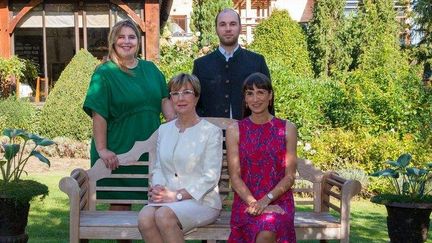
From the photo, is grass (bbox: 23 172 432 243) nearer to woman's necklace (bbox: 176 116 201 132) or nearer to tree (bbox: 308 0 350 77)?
woman's necklace (bbox: 176 116 201 132)

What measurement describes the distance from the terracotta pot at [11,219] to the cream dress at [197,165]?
117 cm

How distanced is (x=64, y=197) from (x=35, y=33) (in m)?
9.21

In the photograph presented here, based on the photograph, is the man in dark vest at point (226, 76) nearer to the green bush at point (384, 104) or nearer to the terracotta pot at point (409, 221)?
the terracotta pot at point (409, 221)

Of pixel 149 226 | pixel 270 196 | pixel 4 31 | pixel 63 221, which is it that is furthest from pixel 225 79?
pixel 4 31

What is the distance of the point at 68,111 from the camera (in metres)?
12.7

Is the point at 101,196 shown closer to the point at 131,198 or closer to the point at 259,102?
the point at 131,198

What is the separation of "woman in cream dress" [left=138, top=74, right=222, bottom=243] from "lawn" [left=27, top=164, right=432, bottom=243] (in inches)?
83.0

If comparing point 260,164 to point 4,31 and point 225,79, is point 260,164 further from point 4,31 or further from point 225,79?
point 4,31

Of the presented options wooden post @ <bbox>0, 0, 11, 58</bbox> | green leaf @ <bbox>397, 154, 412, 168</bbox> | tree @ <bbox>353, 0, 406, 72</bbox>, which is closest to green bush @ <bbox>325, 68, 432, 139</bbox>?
green leaf @ <bbox>397, 154, 412, 168</bbox>

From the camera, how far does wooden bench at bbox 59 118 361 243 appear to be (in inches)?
173

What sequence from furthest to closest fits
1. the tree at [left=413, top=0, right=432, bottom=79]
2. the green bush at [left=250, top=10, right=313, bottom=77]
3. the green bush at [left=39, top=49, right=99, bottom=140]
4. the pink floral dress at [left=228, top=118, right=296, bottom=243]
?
1. the tree at [left=413, top=0, right=432, bottom=79]
2. the green bush at [left=250, top=10, right=313, bottom=77]
3. the green bush at [left=39, top=49, right=99, bottom=140]
4. the pink floral dress at [left=228, top=118, right=296, bottom=243]

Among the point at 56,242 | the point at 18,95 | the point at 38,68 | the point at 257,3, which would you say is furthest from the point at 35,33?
the point at 257,3

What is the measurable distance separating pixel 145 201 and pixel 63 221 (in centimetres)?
227

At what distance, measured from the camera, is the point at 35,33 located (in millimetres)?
16641
